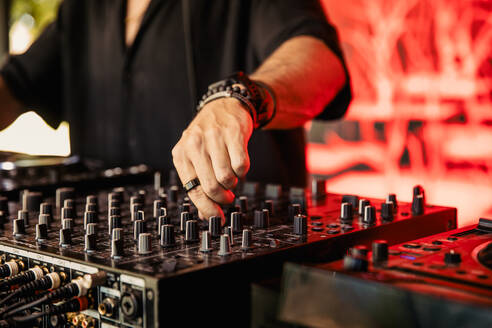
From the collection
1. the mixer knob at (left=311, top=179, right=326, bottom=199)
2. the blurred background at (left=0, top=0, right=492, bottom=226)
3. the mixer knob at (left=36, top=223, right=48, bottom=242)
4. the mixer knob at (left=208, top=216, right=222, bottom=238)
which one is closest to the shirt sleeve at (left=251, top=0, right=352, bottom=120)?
A: the mixer knob at (left=311, top=179, right=326, bottom=199)

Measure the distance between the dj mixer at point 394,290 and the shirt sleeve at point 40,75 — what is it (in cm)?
185

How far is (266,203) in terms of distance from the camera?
3.52 ft

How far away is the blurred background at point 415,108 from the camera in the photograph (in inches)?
114

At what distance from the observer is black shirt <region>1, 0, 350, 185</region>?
5.65 ft

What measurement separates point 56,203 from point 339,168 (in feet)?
8.10

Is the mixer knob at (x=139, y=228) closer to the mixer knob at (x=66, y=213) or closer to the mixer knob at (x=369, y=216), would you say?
the mixer knob at (x=66, y=213)

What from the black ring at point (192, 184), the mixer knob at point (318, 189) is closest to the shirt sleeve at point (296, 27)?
the mixer knob at point (318, 189)

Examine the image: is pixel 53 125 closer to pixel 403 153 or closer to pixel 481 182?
pixel 403 153

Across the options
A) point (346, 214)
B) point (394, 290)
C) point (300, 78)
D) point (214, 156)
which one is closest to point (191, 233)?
point (214, 156)

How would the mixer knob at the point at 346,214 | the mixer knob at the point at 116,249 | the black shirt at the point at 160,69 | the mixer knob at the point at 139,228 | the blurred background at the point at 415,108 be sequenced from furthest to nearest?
1. the blurred background at the point at 415,108
2. the black shirt at the point at 160,69
3. the mixer knob at the point at 346,214
4. the mixer knob at the point at 139,228
5. the mixer knob at the point at 116,249

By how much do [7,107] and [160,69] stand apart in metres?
0.64

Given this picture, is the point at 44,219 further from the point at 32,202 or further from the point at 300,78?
the point at 300,78

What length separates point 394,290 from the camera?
1.69ft

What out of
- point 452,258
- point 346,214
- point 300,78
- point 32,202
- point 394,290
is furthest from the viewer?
point 300,78
